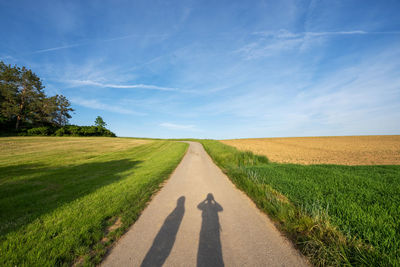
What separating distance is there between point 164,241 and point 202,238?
87cm

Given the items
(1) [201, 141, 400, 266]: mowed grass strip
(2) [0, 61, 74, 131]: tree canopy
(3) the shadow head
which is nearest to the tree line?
(2) [0, 61, 74, 131]: tree canopy

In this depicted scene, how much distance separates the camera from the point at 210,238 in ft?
10.5

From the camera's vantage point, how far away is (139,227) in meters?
3.50

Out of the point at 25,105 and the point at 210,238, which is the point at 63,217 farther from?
the point at 25,105

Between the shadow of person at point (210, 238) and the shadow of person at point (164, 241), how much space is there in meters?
0.65

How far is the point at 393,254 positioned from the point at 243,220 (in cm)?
263

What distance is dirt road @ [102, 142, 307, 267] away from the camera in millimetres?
2576

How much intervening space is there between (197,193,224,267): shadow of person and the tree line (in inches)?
1962

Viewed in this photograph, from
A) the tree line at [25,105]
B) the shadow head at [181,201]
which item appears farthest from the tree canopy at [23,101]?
the shadow head at [181,201]

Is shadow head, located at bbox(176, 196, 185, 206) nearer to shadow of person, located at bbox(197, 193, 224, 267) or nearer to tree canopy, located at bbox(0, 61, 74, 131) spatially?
shadow of person, located at bbox(197, 193, 224, 267)

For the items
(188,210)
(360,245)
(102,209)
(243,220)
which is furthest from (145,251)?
(360,245)

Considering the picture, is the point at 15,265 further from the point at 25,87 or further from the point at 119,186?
the point at 25,87

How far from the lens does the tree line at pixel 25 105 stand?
31702mm

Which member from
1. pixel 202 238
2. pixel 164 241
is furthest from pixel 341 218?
pixel 164 241
